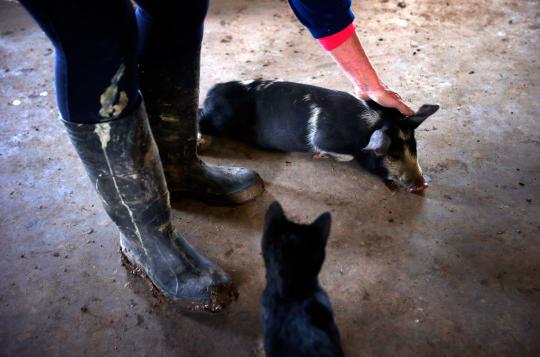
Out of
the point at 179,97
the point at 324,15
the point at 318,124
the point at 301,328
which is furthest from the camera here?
the point at 318,124

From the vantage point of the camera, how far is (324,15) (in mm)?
Answer: 1347

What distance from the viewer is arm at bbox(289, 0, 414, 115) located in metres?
1.34

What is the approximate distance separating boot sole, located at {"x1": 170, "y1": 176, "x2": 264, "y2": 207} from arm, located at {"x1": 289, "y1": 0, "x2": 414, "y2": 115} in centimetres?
55

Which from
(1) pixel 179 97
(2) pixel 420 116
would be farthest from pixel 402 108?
(1) pixel 179 97

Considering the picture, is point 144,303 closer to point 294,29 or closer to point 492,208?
point 492,208

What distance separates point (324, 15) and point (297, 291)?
31.5 inches

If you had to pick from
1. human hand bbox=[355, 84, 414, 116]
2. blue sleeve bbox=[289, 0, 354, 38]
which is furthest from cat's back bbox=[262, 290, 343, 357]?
human hand bbox=[355, 84, 414, 116]

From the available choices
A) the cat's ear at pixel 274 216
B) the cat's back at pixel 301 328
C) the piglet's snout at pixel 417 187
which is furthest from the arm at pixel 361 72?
the cat's back at pixel 301 328

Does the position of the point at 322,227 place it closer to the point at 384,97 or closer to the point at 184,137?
the point at 184,137

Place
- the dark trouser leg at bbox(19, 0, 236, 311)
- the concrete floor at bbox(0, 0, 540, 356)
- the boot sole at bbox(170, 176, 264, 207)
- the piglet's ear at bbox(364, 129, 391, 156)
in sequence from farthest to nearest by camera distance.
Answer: the piglet's ear at bbox(364, 129, 391, 156), the boot sole at bbox(170, 176, 264, 207), the concrete floor at bbox(0, 0, 540, 356), the dark trouser leg at bbox(19, 0, 236, 311)

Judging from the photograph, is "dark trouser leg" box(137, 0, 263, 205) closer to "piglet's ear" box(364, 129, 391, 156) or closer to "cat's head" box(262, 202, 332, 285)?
"piglet's ear" box(364, 129, 391, 156)

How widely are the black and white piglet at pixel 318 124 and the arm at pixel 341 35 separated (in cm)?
17

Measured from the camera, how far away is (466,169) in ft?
6.18

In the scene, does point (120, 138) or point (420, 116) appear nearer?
point (120, 138)
